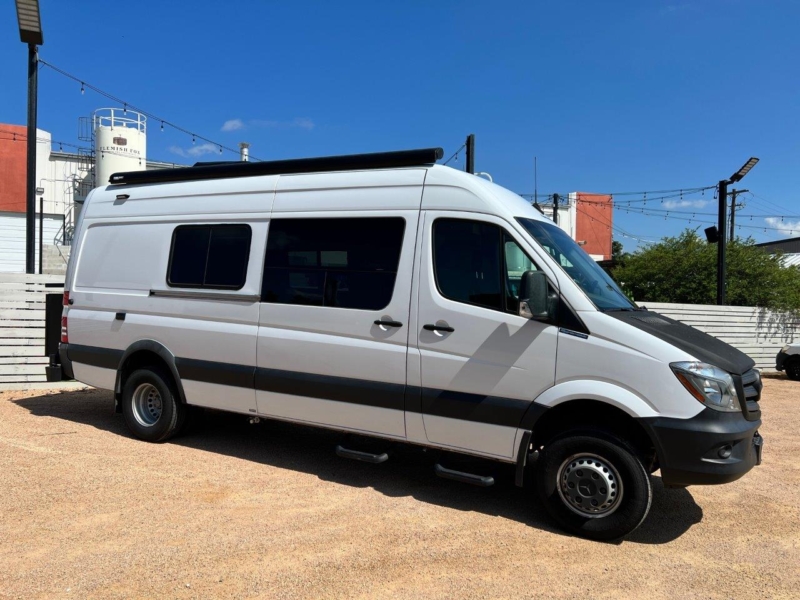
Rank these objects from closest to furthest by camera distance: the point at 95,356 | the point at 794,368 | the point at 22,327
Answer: the point at 95,356 < the point at 22,327 < the point at 794,368

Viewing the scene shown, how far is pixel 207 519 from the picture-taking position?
4637 mm

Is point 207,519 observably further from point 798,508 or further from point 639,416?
point 798,508

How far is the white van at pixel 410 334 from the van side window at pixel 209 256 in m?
0.02

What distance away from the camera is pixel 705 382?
419 cm

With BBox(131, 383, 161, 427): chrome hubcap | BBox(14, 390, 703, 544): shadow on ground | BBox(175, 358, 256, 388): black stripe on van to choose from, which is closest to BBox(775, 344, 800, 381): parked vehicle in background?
BBox(14, 390, 703, 544): shadow on ground

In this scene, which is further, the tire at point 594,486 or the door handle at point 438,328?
the door handle at point 438,328

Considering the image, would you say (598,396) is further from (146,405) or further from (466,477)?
(146,405)

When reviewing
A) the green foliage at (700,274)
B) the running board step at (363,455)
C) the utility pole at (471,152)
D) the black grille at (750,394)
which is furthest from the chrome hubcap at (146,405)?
the green foliage at (700,274)

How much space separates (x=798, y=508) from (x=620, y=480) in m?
2.15

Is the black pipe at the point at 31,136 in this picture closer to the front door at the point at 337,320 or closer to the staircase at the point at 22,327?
the staircase at the point at 22,327

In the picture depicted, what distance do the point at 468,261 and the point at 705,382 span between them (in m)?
1.88

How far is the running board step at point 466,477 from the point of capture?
185 inches

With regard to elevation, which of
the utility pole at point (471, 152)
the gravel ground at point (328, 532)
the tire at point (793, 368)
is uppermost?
the utility pole at point (471, 152)

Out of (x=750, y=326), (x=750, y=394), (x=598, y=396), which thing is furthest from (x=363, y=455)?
(x=750, y=326)
